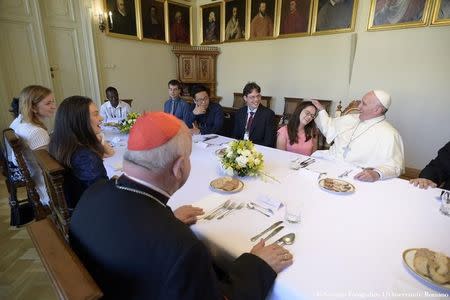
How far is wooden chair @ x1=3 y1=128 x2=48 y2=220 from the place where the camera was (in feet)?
6.07

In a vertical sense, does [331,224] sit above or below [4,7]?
below

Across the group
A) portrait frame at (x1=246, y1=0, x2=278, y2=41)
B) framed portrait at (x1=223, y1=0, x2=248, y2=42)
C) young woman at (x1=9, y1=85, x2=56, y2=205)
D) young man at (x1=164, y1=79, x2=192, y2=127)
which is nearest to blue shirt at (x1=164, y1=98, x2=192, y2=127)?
young man at (x1=164, y1=79, x2=192, y2=127)

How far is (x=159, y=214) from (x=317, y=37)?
564 centimetres

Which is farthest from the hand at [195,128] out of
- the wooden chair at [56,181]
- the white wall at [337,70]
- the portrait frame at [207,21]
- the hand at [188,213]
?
the portrait frame at [207,21]

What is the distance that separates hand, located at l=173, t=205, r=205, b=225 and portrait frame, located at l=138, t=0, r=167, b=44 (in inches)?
238

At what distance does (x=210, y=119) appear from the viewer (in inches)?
146

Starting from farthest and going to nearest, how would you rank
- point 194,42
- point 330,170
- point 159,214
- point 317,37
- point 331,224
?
1. point 194,42
2. point 317,37
3. point 330,170
4. point 331,224
5. point 159,214

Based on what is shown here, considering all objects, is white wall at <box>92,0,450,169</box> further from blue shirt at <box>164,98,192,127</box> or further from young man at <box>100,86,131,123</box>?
blue shirt at <box>164,98,192,127</box>

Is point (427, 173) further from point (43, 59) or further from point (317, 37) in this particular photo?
point (43, 59)

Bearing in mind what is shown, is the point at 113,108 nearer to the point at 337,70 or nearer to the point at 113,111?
the point at 113,111

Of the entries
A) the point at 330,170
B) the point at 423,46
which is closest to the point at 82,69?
the point at 330,170

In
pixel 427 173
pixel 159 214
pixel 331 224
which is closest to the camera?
pixel 159 214

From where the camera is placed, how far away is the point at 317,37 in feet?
17.5

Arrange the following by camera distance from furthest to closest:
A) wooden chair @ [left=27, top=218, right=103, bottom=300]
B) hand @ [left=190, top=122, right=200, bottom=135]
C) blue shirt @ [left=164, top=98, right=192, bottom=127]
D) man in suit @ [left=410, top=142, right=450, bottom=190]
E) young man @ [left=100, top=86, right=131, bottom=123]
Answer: young man @ [left=100, top=86, right=131, bottom=123] < blue shirt @ [left=164, top=98, right=192, bottom=127] < hand @ [left=190, top=122, right=200, bottom=135] < man in suit @ [left=410, top=142, right=450, bottom=190] < wooden chair @ [left=27, top=218, right=103, bottom=300]
